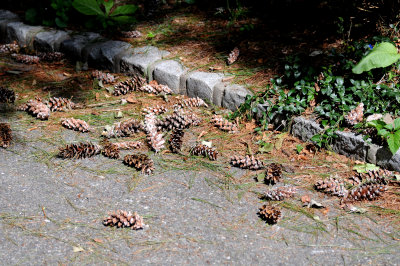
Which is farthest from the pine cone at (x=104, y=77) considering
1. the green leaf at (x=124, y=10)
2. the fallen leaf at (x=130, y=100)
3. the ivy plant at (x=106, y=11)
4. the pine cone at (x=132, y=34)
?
the green leaf at (x=124, y=10)

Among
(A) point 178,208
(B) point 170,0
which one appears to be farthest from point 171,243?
(B) point 170,0

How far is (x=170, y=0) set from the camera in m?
5.04

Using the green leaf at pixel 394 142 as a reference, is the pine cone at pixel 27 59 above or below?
below

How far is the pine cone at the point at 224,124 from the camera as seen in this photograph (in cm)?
297

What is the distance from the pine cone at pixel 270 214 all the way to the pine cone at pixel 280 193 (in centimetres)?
12

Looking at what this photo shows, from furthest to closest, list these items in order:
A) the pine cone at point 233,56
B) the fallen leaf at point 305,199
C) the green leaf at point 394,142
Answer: the pine cone at point 233,56 → the green leaf at point 394,142 → the fallen leaf at point 305,199

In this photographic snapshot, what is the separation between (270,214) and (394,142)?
912mm

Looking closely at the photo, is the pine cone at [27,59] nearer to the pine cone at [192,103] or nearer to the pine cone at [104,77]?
the pine cone at [104,77]

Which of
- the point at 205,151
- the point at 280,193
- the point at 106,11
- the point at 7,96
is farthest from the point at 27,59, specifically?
the point at 280,193

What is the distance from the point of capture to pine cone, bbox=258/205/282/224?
2.08 meters

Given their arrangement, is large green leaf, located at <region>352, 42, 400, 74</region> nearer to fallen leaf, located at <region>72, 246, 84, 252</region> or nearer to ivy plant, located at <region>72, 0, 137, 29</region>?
fallen leaf, located at <region>72, 246, 84, 252</region>

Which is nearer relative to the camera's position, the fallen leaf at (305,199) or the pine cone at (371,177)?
the fallen leaf at (305,199)

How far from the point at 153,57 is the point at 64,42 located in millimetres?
1096

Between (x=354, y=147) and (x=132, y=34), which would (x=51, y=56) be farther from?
(x=354, y=147)
